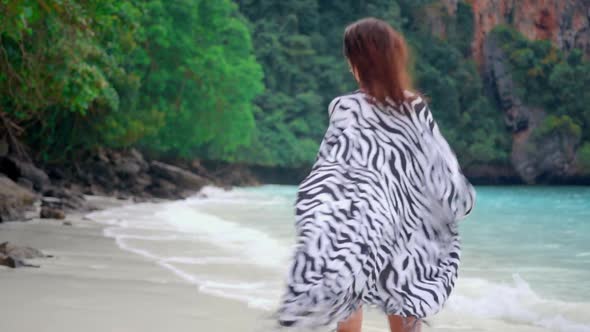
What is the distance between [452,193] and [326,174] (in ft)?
1.57

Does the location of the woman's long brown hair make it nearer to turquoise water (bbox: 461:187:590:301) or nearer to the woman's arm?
the woman's arm

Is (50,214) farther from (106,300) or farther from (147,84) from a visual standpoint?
(147,84)

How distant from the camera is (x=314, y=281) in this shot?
284 cm

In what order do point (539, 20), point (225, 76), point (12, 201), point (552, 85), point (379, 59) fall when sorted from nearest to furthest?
1. point (379, 59)
2. point (12, 201)
3. point (225, 76)
4. point (552, 85)
5. point (539, 20)

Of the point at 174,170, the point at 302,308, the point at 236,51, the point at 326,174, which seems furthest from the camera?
the point at 236,51

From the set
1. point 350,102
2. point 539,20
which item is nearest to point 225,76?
point 350,102

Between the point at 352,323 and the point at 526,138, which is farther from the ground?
the point at 352,323

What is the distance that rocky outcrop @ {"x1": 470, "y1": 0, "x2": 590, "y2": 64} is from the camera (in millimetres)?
60688

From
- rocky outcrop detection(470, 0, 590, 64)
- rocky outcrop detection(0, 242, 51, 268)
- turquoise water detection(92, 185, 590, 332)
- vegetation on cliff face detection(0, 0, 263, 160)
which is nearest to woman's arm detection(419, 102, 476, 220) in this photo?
turquoise water detection(92, 185, 590, 332)

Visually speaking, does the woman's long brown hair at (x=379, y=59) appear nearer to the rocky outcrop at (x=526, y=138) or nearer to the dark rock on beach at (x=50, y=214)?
the dark rock on beach at (x=50, y=214)

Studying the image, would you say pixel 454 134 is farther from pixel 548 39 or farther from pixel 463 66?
pixel 548 39

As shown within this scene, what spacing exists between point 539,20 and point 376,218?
2454 inches

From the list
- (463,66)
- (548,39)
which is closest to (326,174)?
(463,66)

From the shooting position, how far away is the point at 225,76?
113 feet
